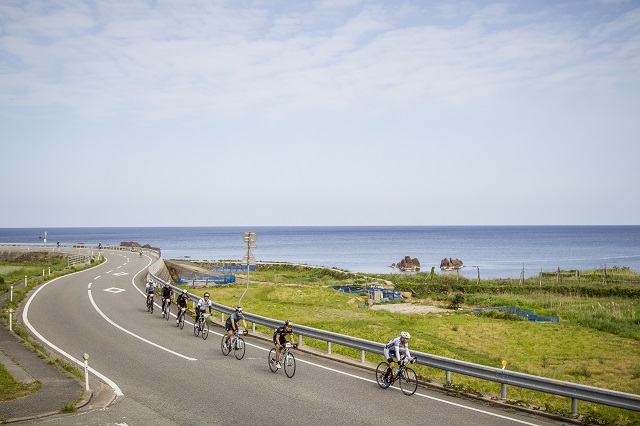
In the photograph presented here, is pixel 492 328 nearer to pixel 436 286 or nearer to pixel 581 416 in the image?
pixel 581 416

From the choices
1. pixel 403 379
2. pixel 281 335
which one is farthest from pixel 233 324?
pixel 403 379

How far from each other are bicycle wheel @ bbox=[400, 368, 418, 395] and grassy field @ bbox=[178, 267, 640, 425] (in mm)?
1086

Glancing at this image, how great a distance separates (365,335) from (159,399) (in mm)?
13359

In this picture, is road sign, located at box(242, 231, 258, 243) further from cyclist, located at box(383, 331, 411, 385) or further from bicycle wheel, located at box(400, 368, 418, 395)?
bicycle wheel, located at box(400, 368, 418, 395)

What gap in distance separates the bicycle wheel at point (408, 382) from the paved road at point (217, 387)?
0.24 metres

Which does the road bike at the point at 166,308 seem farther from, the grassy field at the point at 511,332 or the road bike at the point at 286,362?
the road bike at the point at 286,362

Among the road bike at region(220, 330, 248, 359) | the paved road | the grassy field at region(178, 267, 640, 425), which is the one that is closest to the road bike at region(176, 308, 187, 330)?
the paved road

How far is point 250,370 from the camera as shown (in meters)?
17.1

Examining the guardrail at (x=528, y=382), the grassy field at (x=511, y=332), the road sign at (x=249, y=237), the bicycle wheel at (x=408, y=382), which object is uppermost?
the road sign at (x=249, y=237)

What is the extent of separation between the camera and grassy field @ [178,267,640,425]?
18719 millimetres

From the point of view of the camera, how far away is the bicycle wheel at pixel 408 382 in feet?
47.8

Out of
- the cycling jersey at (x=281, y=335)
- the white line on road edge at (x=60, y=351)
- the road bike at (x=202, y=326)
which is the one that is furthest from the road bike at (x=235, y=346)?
the white line on road edge at (x=60, y=351)

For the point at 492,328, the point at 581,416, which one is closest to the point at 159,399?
the point at 581,416

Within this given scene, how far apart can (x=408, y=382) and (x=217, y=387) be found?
5.03m
